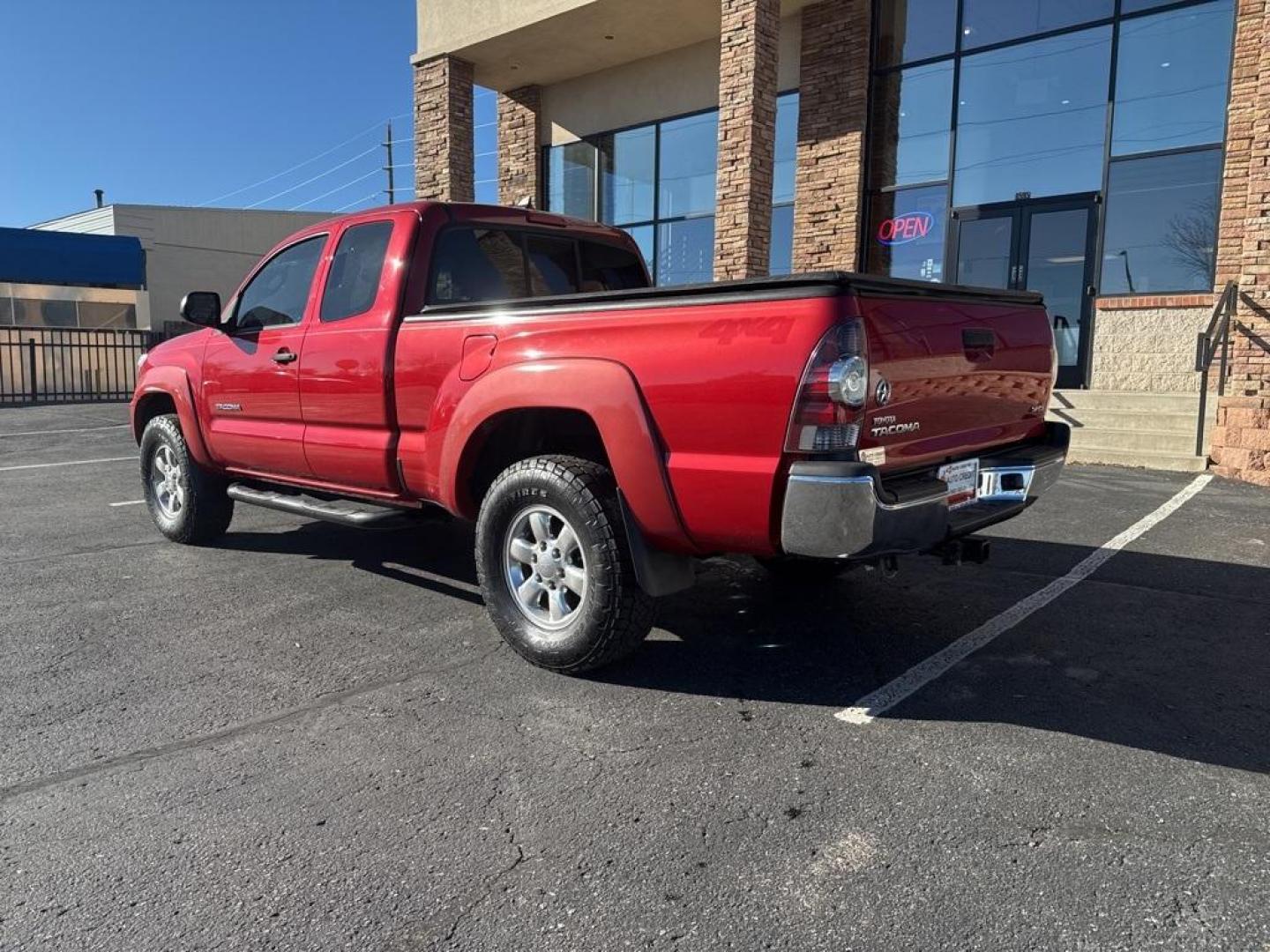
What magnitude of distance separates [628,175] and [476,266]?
38.3 feet

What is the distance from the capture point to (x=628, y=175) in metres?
15.5

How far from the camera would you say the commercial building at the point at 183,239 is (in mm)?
39094

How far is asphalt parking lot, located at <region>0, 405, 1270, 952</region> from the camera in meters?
2.14

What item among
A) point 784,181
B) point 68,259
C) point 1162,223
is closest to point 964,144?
point 784,181

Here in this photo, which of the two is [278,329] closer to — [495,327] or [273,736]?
[495,327]

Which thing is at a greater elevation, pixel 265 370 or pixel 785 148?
pixel 785 148

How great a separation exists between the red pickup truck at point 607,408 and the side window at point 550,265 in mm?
12

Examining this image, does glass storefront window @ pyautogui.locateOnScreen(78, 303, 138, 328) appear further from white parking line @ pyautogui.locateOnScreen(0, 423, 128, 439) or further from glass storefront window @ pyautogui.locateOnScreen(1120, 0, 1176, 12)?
glass storefront window @ pyautogui.locateOnScreen(1120, 0, 1176, 12)

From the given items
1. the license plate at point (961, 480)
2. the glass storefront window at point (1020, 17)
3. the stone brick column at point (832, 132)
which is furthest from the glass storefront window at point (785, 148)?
the license plate at point (961, 480)

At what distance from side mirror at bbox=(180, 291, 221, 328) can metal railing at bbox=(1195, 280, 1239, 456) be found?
8785 millimetres

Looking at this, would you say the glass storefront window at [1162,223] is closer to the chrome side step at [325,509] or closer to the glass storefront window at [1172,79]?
the glass storefront window at [1172,79]

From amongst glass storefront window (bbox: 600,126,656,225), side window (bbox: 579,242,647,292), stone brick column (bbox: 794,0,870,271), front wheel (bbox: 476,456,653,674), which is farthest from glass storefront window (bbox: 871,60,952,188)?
front wheel (bbox: 476,456,653,674)

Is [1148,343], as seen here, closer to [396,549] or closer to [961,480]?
[961,480]

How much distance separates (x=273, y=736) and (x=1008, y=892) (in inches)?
93.0
